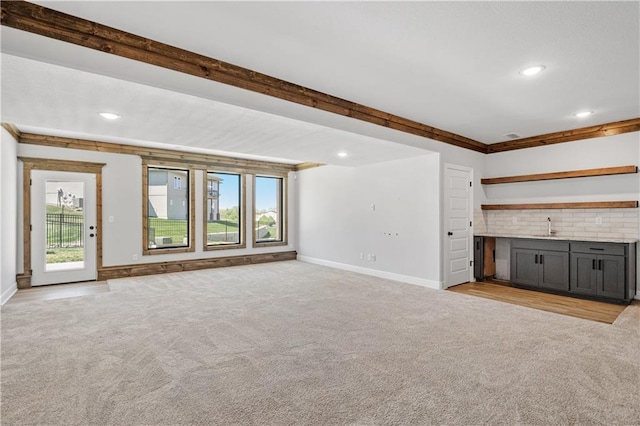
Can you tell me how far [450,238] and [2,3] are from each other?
5.97 metres

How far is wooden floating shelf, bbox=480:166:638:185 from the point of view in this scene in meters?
4.89

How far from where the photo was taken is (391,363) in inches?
112

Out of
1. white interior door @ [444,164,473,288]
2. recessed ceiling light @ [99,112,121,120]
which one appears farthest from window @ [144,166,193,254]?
white interior door @ [444,164,473,288]

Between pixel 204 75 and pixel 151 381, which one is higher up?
pixel 204 75

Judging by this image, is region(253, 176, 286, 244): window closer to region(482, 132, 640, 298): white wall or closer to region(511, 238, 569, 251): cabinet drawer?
region(482, 132, 640, 298): white wall

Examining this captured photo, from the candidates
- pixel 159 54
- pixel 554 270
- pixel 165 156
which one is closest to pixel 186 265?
pixel 165 156

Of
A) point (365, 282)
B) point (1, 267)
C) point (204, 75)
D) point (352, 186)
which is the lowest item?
point (365, 282)

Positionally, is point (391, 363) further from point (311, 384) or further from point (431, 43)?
point (431, 43)

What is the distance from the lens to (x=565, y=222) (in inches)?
221

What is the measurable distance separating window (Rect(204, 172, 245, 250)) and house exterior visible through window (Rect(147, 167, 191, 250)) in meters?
0.47

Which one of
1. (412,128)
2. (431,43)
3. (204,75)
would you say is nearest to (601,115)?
(412,128)

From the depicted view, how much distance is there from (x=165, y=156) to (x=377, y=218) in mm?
4686

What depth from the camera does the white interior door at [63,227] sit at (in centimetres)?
589

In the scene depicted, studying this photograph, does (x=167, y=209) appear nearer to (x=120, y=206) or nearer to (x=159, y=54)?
(x=120, y=206)
